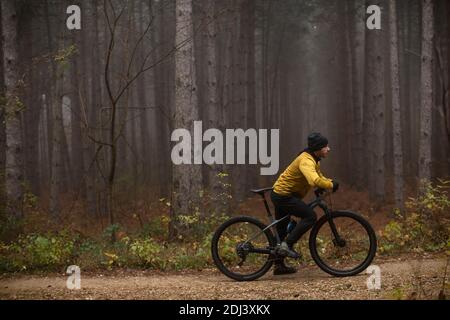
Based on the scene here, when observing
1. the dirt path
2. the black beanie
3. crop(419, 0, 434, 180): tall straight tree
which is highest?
crop(419, 0, 434, 180): tall straight tree

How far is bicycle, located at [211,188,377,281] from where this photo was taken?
26.9 feet

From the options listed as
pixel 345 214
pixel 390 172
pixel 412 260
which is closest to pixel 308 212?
pixel 345 214

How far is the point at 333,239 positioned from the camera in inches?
332

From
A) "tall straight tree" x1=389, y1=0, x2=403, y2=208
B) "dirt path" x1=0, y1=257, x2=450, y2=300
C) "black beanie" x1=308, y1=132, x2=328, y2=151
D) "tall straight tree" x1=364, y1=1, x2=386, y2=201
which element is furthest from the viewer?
"tall straight tree" x1=364, y1=1, x2=386, y2=201

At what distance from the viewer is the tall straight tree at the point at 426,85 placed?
13.6m

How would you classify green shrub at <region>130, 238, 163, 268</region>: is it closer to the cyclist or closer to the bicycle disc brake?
the bicycle disc brake

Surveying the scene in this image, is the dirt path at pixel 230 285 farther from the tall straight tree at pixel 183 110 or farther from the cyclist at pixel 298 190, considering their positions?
the tall straight tree at pixel 183 110

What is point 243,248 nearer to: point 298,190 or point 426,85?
point 298,190

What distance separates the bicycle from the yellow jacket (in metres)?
0.24

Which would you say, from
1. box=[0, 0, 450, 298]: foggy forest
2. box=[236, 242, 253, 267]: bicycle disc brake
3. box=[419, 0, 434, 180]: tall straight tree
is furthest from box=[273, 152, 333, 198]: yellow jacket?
box=[419, 0, 434, 180]: tall straight tree

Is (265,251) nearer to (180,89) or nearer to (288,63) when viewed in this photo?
(180,89)

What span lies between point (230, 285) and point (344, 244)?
192cm

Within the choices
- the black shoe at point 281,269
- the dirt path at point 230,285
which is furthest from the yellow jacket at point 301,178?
the dirt path at point 230,285
